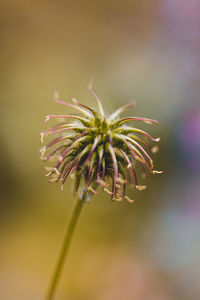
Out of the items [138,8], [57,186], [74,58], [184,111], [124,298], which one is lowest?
[124,298]

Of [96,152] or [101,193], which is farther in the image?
[101,193]

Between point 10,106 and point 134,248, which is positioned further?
point 10,106

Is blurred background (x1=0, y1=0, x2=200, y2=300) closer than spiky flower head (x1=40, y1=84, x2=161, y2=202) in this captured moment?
No

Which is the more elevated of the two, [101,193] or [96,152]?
[96,152]

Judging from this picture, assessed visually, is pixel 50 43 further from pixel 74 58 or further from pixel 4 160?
pixel 4 160

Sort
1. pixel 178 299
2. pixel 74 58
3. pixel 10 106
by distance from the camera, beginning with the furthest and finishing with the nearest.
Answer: pixel 74 58 < pixel 10 106 < pixel 178 299

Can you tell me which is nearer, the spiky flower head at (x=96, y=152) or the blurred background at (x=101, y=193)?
the spiky flower head at (x=96, y=152)

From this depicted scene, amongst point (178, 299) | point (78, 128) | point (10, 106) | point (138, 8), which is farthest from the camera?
point (138, 8)

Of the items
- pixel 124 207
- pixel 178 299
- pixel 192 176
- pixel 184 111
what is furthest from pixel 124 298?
pixel 184 111
